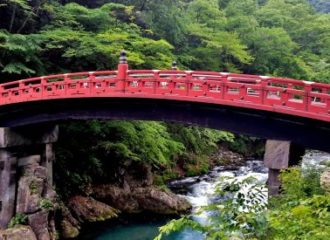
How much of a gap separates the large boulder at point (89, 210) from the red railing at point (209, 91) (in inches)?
257

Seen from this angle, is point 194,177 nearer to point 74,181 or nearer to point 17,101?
point 74,181

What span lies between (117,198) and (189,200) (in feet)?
14.9

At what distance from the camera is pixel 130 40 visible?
2423 cm

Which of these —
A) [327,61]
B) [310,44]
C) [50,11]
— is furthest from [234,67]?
[50,11]

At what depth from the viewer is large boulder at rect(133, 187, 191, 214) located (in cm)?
2249

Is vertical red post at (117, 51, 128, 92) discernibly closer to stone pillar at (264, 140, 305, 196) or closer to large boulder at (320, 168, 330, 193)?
stone pillar at (264, 140, 305, 196)

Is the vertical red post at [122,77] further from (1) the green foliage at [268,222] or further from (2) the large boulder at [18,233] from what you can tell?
(1) the green foliage at [268,222]

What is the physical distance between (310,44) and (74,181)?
128ft

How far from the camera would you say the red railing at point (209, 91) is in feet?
35.7

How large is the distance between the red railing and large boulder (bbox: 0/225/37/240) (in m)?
5.54

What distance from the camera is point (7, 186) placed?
18.7 meters

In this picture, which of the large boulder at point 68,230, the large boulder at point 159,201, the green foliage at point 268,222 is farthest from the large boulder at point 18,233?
the green foliage at point 268,222

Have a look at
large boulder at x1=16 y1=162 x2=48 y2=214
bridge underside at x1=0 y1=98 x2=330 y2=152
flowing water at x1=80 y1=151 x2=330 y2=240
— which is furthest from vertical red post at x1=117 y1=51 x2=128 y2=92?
large boulder at x1=16 y1=162 x2=48 y2=214

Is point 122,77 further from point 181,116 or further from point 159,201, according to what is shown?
point 159,201
